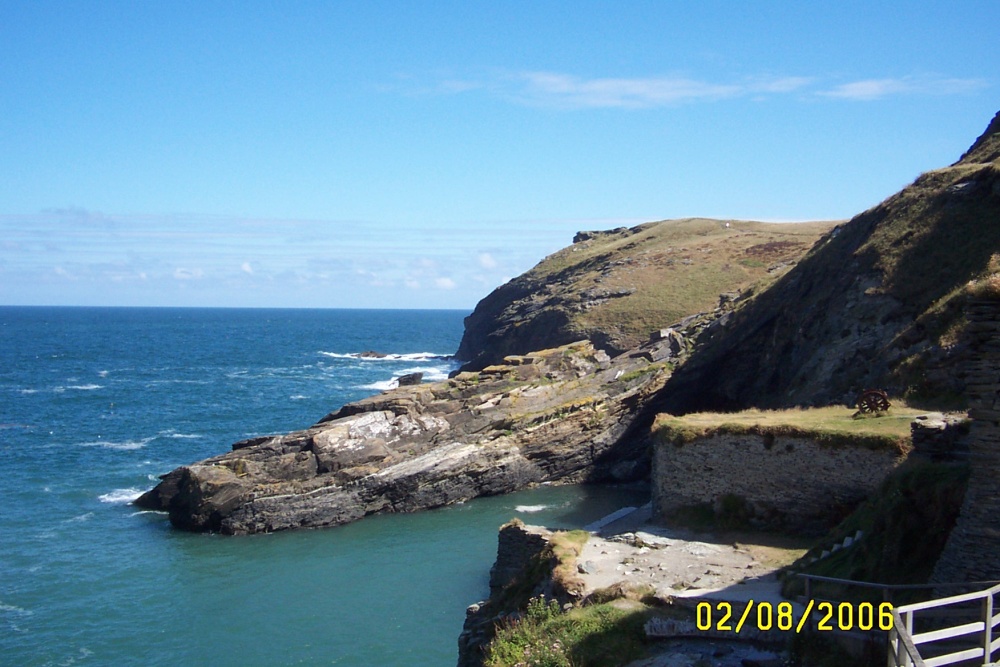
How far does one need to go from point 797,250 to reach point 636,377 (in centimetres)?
3700

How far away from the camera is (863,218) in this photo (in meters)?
41.0

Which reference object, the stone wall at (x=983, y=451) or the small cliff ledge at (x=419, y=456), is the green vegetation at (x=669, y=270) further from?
the stone wall at (x=983, y=451)

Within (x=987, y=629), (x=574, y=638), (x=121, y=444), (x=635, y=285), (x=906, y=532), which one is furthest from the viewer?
(x=635, y=285)

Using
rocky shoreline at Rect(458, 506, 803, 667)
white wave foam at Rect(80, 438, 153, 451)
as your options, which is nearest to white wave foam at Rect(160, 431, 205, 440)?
white wave foam at Rect(80, 438, 153, 451)

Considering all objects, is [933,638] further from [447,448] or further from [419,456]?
[447,448]

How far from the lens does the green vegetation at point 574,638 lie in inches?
602

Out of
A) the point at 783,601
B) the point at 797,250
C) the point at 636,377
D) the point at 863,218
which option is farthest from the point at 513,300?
the point at 783,601

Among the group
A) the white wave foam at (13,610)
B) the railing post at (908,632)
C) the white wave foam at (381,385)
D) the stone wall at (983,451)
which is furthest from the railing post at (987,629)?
the white wave foam at (381,385)

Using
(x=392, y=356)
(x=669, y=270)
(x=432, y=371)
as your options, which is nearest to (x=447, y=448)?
(x=669, y=270)

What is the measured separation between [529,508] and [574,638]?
21.0 m

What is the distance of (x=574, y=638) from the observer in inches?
632

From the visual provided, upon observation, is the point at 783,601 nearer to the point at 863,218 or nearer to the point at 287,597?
the point at 287,597

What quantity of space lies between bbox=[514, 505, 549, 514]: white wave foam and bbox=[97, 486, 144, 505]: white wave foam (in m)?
18.6

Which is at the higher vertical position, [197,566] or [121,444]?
Answer: [121,444]
